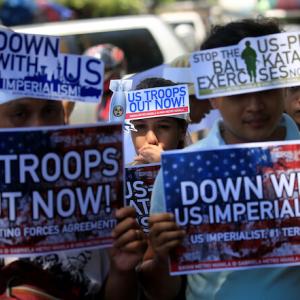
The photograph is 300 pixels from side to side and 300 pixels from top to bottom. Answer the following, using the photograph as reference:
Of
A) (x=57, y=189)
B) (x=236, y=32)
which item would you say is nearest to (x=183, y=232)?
(x=57, y=189)

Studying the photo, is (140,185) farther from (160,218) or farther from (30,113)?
(160,218)

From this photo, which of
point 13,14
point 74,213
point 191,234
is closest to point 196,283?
point 191,234

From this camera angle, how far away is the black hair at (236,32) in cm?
251

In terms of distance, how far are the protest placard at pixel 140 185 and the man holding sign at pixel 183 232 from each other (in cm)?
51

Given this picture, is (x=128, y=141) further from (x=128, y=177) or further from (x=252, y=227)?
(x=252, y=227)

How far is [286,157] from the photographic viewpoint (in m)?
2.30

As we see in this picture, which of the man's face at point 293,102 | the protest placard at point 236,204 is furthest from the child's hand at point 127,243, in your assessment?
the man's face at point 293,102

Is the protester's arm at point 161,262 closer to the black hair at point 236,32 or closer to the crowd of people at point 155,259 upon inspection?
the crowd of people at point 155,259

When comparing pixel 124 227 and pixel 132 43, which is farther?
pixel 132 43

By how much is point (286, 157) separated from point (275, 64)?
29 cm

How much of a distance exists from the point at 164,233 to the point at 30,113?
0.57 meters

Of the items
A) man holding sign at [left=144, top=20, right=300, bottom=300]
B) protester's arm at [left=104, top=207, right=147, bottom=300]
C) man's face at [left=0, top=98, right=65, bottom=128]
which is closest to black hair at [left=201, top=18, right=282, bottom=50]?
man holding sign at [left=144, top=20, right=300, bottom=300]

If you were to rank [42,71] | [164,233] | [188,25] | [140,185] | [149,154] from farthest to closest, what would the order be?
[188,25] → [149,154] → [140,185] → [42,71] → [164,233]

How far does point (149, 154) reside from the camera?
10.4 ft
